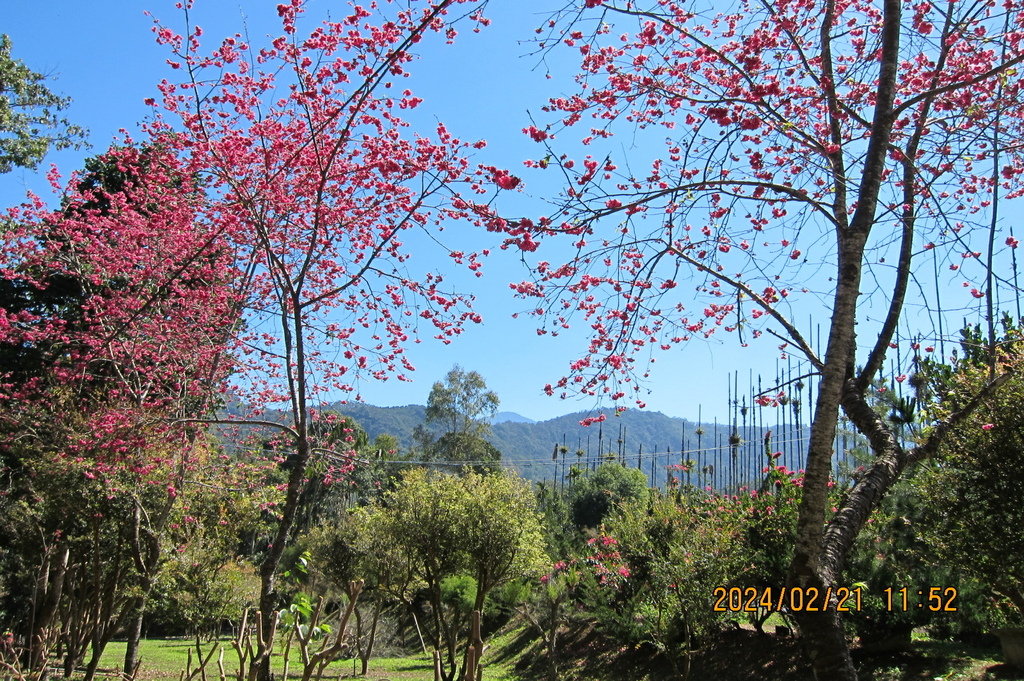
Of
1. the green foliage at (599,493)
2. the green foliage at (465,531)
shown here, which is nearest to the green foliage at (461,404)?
the green foliage at (599,493)

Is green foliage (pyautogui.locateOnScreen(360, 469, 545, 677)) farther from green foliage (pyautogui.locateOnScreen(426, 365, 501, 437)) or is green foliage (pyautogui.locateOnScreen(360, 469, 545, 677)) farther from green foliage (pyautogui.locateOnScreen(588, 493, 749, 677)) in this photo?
green foliage (pyautogui.locateOnScreen(426, 365, 501, 437))

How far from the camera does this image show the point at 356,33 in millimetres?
5602

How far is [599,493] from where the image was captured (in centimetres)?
3381

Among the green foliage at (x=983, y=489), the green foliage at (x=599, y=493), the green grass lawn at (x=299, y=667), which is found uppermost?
the green foliage at (x=983, y=489)

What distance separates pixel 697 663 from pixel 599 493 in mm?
19740

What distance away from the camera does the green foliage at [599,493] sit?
3329 centimetres

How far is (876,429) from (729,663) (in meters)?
11.6

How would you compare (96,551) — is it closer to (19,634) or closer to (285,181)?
(285,181)

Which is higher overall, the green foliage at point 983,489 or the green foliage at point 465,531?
the green foliage at point 983,489

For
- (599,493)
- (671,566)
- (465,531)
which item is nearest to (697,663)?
(671,566)

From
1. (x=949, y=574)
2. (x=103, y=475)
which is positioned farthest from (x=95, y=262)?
(x=949, y=574)

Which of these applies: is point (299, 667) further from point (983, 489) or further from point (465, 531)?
point (983, 489)

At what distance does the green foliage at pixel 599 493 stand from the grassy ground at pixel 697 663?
9.27m

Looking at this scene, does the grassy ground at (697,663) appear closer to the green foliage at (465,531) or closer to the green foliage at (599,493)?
the green foliage at (465,531)
